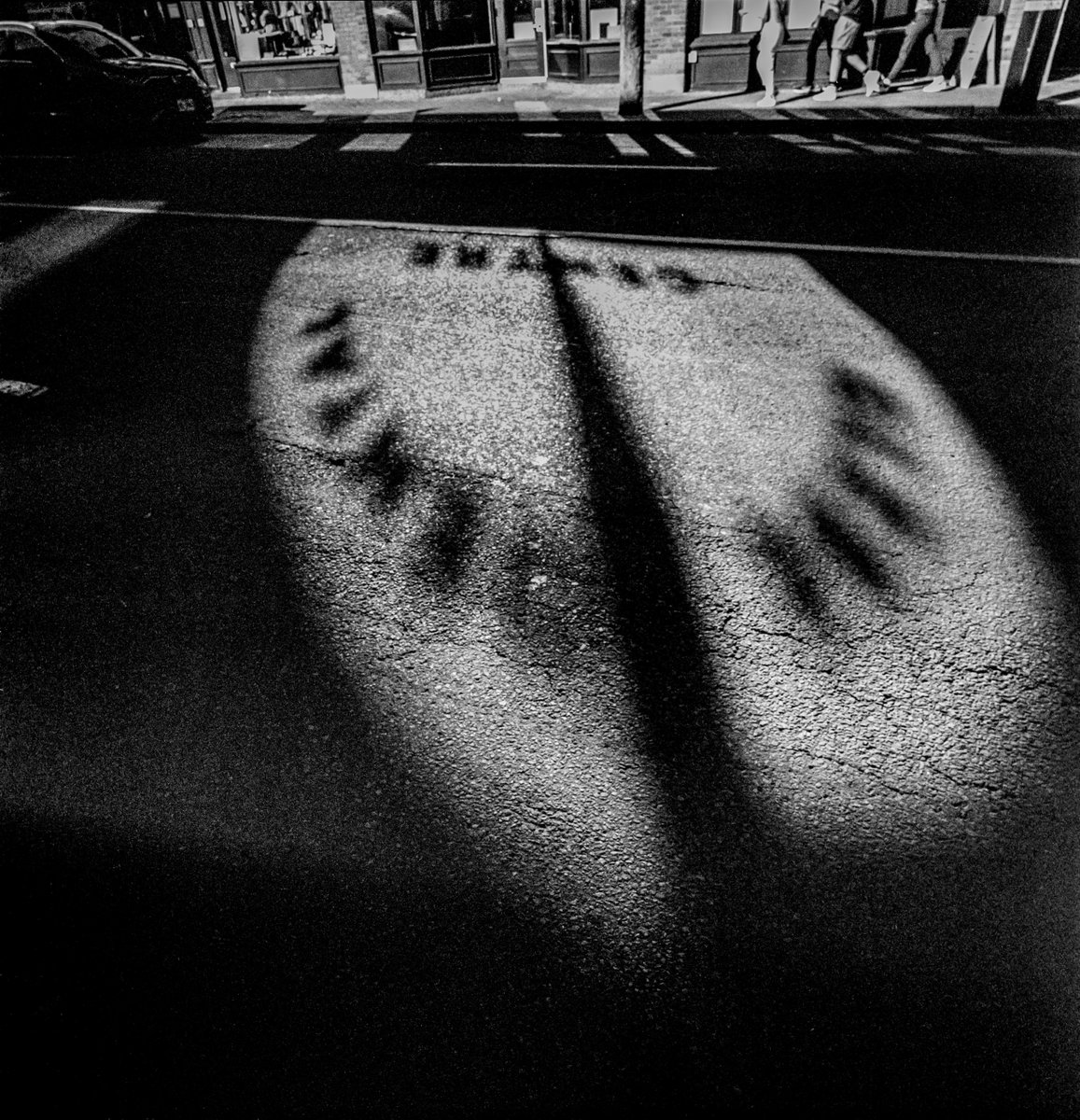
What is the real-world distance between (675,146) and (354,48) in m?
9.58

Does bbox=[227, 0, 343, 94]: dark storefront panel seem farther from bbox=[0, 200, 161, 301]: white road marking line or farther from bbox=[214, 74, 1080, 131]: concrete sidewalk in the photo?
bbox=[0, 200, 161, 301]: white road marking line

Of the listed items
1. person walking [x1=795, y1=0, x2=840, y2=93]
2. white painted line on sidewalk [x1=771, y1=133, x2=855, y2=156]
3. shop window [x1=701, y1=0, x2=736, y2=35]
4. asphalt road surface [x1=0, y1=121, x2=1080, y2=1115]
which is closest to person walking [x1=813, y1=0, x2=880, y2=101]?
person walking [x1=795, y1=0, x2=840, y2=93]

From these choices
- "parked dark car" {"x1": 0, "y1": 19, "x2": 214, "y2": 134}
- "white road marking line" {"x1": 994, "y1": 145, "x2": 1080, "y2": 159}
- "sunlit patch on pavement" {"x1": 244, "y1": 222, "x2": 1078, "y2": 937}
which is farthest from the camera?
"parked dark car" {"x1": 0, "y1": 19, "x2": 214, "y2": 134}

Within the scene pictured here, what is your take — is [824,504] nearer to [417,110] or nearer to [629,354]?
[629,354]

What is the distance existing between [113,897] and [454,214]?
22.7 ft

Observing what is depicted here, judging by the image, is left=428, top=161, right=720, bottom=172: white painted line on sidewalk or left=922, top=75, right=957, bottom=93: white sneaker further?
left=922, top=75, right=957, bottom=93: white sneaker

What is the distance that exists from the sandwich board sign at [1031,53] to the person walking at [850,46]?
2647 mm

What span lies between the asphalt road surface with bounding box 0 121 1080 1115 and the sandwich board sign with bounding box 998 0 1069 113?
22.9ft

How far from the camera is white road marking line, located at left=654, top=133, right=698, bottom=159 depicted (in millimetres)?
9070

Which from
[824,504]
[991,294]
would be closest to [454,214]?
[991,294]

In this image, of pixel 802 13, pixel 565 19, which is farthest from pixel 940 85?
pixel 565 19

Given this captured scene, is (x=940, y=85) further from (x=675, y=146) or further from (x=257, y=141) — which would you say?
(x=257, y=141)

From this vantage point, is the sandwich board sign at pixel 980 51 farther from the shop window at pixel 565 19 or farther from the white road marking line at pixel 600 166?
the white road marking line at pixel 600 166

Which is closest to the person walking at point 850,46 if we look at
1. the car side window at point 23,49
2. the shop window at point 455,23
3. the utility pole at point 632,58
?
the utility pole at point 632,58
